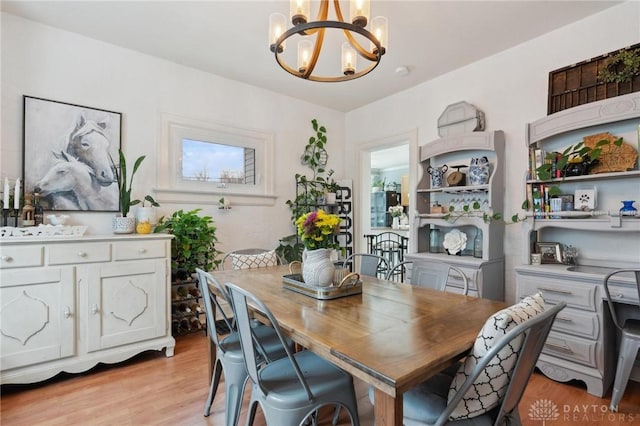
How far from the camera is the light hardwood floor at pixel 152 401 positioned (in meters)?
1.83

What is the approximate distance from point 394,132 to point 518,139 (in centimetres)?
144

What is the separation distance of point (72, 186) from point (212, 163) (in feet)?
4.16

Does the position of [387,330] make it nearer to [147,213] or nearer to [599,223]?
[599,223]

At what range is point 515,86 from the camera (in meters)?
2.92

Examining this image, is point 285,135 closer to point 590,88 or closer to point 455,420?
point 590,88

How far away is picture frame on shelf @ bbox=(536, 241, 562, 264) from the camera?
98.4 inches

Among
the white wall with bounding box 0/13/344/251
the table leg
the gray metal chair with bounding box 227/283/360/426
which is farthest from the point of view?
the white wall with bounding box 0/13/344/251

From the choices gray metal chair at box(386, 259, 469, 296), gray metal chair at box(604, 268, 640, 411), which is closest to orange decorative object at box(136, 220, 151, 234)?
gray metal chair at box(386, 259, 469, 296)

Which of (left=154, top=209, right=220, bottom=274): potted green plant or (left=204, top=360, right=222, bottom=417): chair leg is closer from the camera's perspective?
(left=204, top=360, right=222, bottom=417): chair leg

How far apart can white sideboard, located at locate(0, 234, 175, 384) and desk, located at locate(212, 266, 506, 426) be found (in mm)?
1234

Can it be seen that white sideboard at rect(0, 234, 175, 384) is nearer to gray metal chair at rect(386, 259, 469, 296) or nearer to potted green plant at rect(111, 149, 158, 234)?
potted green plant at rect(111, 149, 158, 234)

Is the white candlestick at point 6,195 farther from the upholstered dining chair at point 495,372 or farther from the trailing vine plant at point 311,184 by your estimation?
the upholstered dining chair at point 495,372

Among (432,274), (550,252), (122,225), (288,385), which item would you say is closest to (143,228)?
(122,225)

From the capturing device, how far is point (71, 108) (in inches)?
105
